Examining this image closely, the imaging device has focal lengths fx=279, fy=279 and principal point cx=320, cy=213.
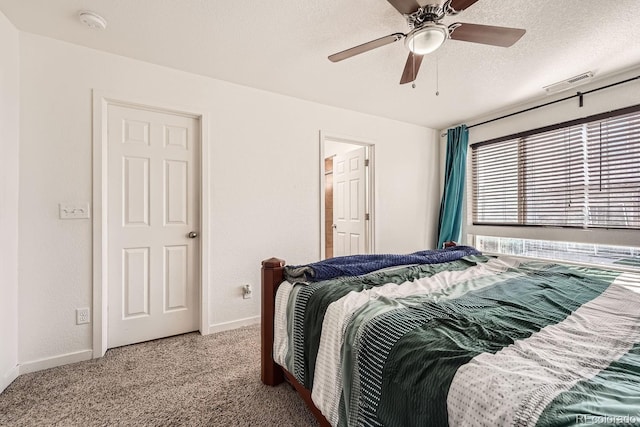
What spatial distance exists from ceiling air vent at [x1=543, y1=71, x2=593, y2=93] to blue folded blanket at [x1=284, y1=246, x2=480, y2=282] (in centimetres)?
185

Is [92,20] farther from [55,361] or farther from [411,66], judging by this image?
[55,361]

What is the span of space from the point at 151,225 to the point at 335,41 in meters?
2.10

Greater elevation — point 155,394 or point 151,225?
point 151,225

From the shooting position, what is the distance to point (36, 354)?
194 cm

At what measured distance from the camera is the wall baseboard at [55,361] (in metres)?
1.89

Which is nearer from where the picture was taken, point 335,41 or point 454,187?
point 335,41

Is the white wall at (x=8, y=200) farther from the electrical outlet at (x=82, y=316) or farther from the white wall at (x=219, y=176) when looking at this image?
the electrical outlet at (x=82, y=316)

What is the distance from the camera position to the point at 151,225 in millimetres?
2381

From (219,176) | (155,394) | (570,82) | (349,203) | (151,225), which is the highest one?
(570,82)

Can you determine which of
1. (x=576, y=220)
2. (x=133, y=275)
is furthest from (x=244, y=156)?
(x=576, y=220)

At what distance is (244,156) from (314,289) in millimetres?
1751

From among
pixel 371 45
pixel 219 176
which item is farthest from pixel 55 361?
pixel 371 45

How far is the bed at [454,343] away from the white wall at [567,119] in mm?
1222

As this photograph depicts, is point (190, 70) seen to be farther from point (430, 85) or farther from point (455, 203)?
point (455, 203)
